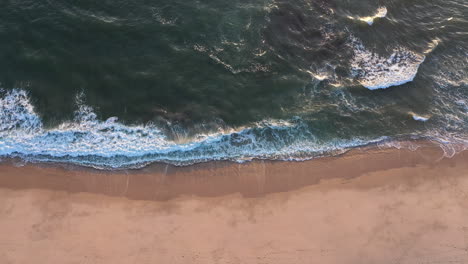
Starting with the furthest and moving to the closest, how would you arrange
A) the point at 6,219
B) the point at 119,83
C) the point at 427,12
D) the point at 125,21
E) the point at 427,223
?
the point at 427,12 < the point at 125,21 < the point at 119,83 < the point at 427,223 < the point at 6,219

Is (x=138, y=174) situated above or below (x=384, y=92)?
below

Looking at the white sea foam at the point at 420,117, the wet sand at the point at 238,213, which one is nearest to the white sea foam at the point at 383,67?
the white sea foam at the point at 420,117

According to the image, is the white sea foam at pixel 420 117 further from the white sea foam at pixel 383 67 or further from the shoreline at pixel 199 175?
the shoreline at pixel 199 175

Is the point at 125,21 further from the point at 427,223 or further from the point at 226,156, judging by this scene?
the point at 427,223

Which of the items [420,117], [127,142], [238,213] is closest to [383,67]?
[420,117]

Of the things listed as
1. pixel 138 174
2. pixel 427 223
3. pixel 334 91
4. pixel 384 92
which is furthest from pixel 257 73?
pixel 427 223
